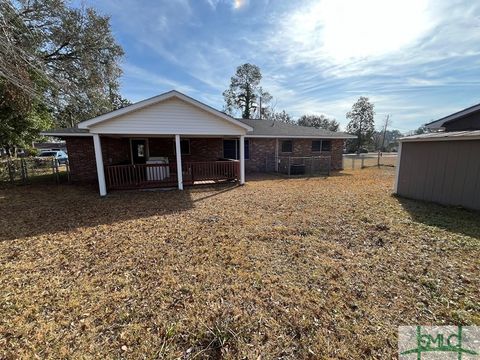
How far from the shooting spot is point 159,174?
10.1 m

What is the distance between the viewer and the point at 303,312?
2.57m

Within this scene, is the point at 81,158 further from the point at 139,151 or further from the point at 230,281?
the point at 230,281

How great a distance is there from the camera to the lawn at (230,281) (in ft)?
7.23

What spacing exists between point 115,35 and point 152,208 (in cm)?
1257

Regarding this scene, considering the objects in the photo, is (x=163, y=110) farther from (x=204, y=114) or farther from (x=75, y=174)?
(x=75, y=174)

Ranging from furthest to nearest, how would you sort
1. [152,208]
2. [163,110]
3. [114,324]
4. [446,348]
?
[163,110] < [152,208] < [114,324] < [446,348]

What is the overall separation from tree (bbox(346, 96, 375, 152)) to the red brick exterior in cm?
3502

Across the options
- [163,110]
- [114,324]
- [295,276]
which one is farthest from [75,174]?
[295,276]

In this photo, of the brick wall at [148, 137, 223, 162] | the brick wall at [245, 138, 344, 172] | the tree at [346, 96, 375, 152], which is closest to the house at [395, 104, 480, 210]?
the brick wall at [245, 138, 344, 172]

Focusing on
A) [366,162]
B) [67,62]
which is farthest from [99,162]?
[366,162]

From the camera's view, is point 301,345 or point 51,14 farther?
point 51,14

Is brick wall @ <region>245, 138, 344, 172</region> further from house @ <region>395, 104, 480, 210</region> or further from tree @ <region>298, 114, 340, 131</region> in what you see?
tree @ <region>298, 114, 340, 131</region>

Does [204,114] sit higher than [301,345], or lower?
higher

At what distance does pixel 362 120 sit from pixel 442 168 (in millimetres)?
45362
